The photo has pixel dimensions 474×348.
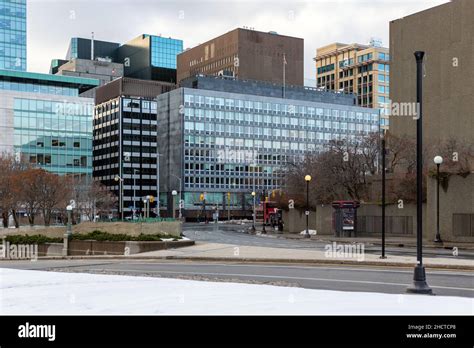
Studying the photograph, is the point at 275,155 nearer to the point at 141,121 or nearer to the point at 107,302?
the point at 141,121

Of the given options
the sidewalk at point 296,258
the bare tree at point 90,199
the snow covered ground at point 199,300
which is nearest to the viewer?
the snow covered ground at point 199,300

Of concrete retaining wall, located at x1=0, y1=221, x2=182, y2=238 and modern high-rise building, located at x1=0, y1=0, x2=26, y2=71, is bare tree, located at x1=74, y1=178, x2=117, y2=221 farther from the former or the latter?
modern high-rise building, located at x1=0, y1=0, x2=26, y2=71

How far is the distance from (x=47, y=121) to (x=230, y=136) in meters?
46.4

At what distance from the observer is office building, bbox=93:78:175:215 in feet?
514

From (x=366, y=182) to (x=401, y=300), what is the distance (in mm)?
52484

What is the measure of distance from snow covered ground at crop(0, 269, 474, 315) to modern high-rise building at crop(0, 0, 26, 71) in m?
172

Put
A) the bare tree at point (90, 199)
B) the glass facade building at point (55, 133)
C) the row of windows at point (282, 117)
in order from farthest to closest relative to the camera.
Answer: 1. the row of windows at point (282, 117)
2. the glass facade building at point (55, 133)
3. the bare tree at point (90, 199)

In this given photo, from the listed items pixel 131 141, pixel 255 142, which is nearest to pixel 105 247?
pixel 255 142

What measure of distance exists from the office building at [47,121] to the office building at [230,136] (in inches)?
989

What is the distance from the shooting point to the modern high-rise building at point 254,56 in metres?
174

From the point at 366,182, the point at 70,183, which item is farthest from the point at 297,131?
the point at 366,182

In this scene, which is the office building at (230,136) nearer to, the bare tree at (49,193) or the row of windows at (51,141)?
the row of windows at (51,141)

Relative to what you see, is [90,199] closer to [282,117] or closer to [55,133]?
[55,133]

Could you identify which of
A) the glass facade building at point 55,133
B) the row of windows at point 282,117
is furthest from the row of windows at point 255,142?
the glass facade building at point 55,133
